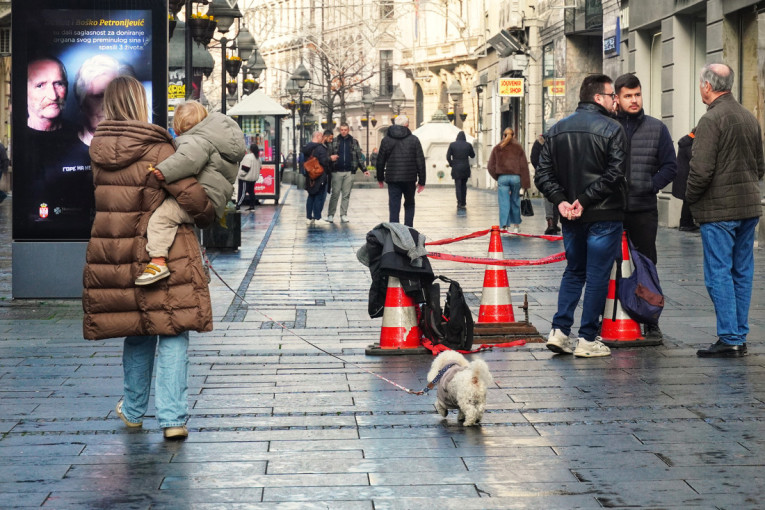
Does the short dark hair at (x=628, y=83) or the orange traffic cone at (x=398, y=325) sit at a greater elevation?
the short dark hair at (x=628, y=83)

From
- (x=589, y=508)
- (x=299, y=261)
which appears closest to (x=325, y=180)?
(x=299, y=261)

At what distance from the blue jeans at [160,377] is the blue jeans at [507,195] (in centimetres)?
1454

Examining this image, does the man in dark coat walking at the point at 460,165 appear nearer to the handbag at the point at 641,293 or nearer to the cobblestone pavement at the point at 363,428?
the cobblestone pavement at the point at 363,428

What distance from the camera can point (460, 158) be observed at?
31281mm

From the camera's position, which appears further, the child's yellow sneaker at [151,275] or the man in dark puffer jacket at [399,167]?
the man in dark puffer jacket at [399,167]

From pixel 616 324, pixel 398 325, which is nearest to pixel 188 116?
pixel 398 325

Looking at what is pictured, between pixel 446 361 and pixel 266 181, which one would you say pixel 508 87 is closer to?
pixel 266 181

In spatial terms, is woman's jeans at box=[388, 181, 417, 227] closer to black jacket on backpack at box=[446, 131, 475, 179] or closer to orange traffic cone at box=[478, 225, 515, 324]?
orange traffic cone at box=[478, 225, 515, 324]

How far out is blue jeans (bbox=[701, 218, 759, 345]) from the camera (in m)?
8.42

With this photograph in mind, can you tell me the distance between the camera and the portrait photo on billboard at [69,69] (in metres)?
11.3

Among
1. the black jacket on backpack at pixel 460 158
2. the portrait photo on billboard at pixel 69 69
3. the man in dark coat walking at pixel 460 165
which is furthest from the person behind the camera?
the black jacket on backpack at pixel 460 158

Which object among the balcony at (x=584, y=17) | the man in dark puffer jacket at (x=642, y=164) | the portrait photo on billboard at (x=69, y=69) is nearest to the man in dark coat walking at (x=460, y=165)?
the balcony at (x=584, y=17)

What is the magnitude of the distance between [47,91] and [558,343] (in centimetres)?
538

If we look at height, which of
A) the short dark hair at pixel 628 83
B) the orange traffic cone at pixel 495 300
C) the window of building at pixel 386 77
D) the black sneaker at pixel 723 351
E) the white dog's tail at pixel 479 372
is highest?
the window of building at pixel 386 77
